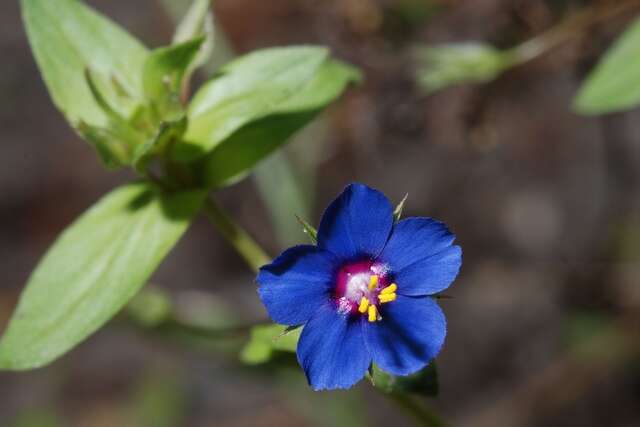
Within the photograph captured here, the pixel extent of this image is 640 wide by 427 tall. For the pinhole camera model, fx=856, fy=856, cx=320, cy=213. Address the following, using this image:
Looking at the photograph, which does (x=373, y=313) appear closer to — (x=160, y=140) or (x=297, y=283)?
(x=297, y=283)

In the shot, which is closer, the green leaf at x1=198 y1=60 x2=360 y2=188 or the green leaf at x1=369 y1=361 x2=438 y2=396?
the green leaf at x1=369 y1=361 x2=438 y2=396

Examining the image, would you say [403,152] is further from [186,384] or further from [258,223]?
[186,384]

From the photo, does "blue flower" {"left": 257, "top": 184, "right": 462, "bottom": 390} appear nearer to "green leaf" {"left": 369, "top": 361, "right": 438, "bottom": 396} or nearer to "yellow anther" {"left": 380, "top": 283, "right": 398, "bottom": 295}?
"yellow anther" {"left": 380, "top": 283, "right": 398, "bottom": 295}

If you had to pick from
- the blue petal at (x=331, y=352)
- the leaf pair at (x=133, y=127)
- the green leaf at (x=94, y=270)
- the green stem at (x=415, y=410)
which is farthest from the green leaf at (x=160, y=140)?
the green stem at (x=415, y=410)

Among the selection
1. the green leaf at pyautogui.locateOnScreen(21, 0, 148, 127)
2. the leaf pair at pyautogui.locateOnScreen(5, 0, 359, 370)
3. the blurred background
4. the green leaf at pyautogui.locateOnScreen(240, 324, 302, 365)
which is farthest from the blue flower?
the blurred background

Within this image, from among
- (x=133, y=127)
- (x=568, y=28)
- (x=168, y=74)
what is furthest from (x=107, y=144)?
(x=568, y=28)

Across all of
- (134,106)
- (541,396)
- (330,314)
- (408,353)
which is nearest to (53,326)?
(134,106)

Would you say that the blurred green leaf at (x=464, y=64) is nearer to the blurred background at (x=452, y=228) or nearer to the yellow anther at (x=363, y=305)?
the blurred background at (x=452, y=228)

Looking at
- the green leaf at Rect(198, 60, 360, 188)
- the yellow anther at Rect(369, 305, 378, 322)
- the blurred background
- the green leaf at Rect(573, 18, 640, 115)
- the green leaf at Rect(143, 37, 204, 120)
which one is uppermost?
the green leaf at Rect(143, 37, 204, 120)
